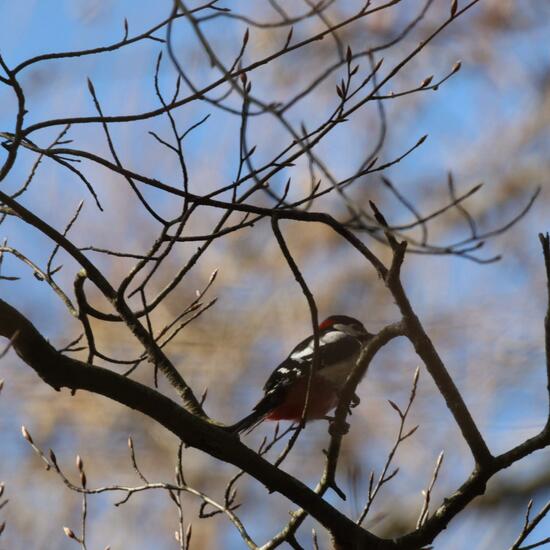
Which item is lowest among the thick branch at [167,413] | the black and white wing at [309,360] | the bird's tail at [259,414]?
the thick branch at [167,413]

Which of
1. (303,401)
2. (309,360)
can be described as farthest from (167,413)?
(309,360)

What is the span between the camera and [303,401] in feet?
15.1

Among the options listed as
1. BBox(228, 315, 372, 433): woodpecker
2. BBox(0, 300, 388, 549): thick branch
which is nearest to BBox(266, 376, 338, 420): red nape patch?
BBox(228, 315, 372, 433): woodpecker

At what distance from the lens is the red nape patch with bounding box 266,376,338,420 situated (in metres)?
4.41

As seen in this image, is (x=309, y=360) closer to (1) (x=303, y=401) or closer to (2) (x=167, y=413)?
(1) (x=303, y=401)

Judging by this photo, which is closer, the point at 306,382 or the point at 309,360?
the point at 306,382

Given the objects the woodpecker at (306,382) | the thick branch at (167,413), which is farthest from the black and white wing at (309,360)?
the thick branch at (167,413)

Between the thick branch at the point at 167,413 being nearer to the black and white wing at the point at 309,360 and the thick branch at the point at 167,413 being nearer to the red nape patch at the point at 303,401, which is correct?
the red nape patch at the point at 303,401

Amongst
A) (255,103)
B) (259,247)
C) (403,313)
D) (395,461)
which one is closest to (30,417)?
(259,247)

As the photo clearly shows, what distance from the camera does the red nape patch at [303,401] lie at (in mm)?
4414

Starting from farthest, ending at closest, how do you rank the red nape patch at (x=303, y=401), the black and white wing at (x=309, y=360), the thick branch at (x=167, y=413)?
the black and white wing at (x=309, y=360), the red nape patch at (x=303, y=401), the thick branch at (x=167, y=413)

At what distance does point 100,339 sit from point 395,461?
2.57m

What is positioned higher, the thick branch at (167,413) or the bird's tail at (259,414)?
the bird's tail at (259,414)

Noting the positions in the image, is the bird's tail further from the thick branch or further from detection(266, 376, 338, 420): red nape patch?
the thick branch
